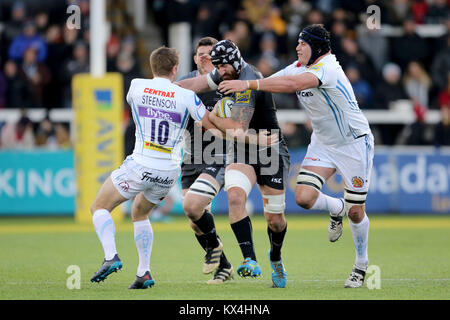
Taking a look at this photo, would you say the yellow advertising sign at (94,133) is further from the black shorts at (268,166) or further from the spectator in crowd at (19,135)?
the black shorts at (268,166)

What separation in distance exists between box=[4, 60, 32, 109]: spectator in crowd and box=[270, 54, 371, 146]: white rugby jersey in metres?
12.2

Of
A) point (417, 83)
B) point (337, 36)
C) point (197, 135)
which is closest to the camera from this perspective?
point (197, 135)

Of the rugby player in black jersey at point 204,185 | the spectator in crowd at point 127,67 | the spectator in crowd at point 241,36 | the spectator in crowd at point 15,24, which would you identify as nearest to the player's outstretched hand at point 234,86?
the rugby player in black jersey at point 204,185

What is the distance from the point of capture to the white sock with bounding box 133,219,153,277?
29.4 ft

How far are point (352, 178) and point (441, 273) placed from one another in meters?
1.82

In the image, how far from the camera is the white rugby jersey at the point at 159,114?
8.77 m

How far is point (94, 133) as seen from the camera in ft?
61.1

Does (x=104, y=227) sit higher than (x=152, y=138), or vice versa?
(x=152, y=138)

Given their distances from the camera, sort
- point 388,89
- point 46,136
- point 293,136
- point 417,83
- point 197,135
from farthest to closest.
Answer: point 417,83 → point 388,89 → point 293,136 → point 46,136 → point 197,135

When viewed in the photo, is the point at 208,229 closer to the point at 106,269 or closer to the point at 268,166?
the point at 268,166

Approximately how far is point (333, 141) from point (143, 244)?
227 centimetres

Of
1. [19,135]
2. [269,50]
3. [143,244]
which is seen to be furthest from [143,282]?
[269,50]
